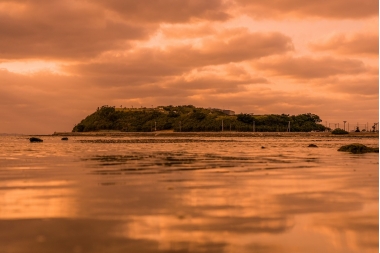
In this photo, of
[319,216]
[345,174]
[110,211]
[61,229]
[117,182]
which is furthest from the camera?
[345,174]

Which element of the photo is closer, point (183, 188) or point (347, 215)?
point (347, 215)

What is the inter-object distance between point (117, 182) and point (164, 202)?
18.8 feet

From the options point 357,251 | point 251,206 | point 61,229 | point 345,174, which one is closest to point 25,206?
point 61,229

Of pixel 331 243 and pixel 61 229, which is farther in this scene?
pixel 61 229

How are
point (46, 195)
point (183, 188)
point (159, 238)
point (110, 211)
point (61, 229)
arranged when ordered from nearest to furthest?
point (159, 238)
point (61, 229)
point (110, 211)
point (46, 195)
point (183, 188)

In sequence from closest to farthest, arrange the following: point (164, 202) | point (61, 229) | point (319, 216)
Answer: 1. point (61, 229)
2. point (319, 216)
3. point (164, 202)

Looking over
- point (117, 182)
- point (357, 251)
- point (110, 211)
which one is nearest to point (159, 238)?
point (110, 211)

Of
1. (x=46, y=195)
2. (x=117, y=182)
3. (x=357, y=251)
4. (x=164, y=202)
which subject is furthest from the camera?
(x=117, y=182)

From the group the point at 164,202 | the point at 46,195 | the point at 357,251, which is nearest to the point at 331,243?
the point at 357,251

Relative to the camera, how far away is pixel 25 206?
13.4m

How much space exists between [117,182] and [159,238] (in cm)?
985

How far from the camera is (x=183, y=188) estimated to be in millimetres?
17281

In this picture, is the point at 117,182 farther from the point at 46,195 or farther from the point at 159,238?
the point at 159,238

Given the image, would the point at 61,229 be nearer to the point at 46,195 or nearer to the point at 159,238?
the point at 159,238
